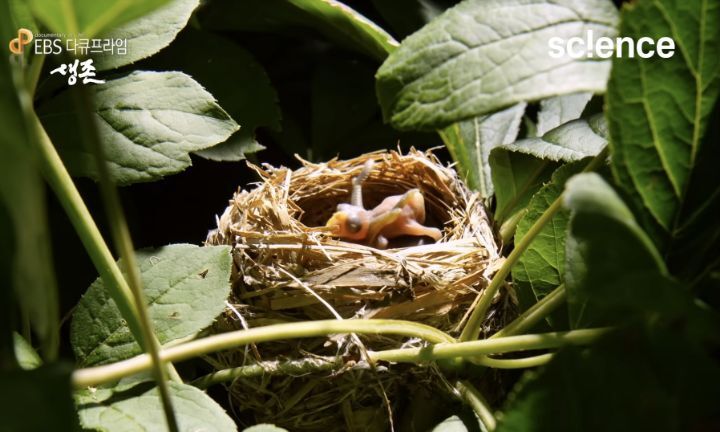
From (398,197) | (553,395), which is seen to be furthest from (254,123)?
(553,395)

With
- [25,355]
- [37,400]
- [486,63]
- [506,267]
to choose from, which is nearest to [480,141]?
[506,267]

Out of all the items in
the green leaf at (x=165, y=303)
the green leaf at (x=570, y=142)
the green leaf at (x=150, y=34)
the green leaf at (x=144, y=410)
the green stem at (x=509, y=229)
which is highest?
the green leaf at (x=150, y=34)

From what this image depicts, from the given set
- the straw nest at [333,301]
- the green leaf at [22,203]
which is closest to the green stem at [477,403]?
the straw nest at [333,301]

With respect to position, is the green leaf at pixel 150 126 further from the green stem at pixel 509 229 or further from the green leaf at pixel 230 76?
the green stem at pixel 509 229

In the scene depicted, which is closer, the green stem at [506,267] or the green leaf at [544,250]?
the green stem at [506,267]

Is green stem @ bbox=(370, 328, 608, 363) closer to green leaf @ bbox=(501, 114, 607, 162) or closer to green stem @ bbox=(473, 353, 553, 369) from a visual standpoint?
green stem @ bbox=(473, 353, 553, 369)

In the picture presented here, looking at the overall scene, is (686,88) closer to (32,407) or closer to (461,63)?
(461,63)
